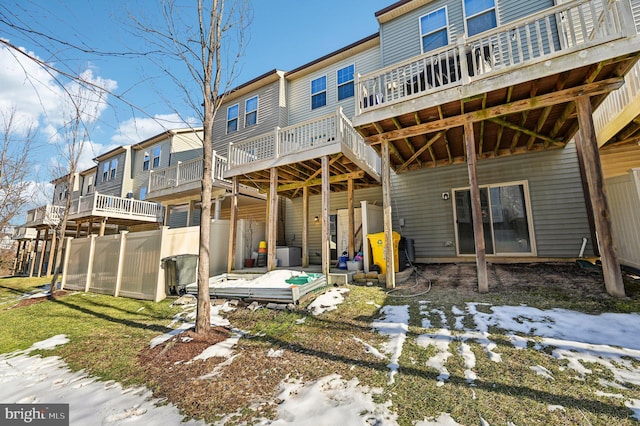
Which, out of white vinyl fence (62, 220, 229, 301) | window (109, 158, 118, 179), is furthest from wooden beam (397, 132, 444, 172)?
window (109, 158, 118, 179)

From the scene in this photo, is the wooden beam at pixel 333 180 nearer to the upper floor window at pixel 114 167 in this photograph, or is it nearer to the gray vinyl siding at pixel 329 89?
the gray vinyl siding at pixel 329 89

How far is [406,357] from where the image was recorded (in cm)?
310

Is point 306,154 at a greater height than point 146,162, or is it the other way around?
point 146,162

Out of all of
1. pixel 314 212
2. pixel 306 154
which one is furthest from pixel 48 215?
pixel 306 154

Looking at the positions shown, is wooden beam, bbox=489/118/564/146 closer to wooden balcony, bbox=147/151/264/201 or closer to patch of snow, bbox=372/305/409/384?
patch of snow, bbox=372/305/409/384

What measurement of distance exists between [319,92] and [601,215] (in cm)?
1055

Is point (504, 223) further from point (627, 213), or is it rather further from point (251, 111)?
point (251, 111)

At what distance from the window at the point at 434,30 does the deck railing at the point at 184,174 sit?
9103 mm

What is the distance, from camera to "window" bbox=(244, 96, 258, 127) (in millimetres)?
13370

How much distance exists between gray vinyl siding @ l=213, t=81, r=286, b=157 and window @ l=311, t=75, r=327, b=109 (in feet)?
5.22

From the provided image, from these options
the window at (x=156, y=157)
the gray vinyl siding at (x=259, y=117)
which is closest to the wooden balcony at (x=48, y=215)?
the window at (x=156, y=157)

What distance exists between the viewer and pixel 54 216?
52.0 ft

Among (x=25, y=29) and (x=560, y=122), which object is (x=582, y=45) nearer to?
(x=560, y=122)

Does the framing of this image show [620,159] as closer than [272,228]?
Yes
